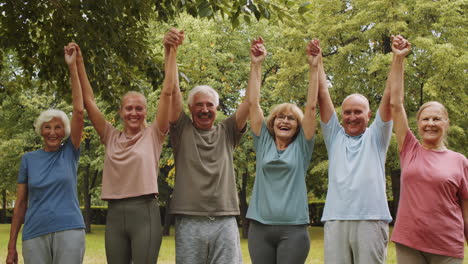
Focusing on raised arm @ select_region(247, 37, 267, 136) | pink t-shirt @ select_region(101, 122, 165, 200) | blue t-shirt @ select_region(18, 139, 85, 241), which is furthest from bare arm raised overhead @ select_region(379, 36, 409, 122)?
blue t-shirt @ select_region(18, 139, 85, 241)

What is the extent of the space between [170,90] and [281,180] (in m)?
1.13

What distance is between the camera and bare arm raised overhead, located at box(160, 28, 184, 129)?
479 centimetres

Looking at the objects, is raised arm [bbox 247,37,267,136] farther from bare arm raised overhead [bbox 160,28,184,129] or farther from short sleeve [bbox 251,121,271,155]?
bare arm raised overhead [bbox 160,28,184,129]

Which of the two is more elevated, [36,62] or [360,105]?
[36,62]

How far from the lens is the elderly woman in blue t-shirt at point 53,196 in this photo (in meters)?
4.77

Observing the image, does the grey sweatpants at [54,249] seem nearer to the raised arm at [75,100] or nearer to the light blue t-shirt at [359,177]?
the raised arm at [75,100]

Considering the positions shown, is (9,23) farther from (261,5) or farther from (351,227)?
(351,227)

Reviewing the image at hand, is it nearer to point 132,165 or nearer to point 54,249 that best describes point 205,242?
point 132,165

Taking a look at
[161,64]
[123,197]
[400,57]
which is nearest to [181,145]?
[123,197]

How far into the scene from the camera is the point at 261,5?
22.9ft

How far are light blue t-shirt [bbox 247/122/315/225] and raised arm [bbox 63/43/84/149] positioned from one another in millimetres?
1519

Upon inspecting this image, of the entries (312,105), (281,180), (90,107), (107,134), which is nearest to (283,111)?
(312,105)

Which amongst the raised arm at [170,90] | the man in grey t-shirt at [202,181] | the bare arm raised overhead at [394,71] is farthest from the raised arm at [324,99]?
the raised arm at [170,90]

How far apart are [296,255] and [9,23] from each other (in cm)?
619
